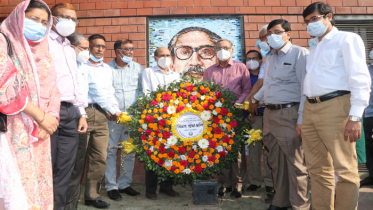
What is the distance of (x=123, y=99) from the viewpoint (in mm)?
4098

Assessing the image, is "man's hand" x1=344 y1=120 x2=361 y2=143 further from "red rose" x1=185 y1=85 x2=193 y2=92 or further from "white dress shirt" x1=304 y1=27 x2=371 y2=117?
"red rose" x1=185 y1=85 x2=193 y2=92

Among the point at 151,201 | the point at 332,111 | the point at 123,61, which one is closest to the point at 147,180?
the point at 151,201

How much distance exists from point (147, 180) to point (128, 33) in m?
2.44

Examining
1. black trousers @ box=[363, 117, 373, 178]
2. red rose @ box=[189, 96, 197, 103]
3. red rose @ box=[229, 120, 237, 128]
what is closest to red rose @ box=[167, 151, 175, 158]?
red rose @ box=[189, 96, 197, 103]

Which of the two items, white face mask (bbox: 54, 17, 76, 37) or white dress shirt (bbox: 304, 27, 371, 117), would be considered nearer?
white dress shirt (bbox: 304, 27, 371, 117)

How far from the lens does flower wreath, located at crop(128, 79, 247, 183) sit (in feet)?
10.6

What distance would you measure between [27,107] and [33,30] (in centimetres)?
59

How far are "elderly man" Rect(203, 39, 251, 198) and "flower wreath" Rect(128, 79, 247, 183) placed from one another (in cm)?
60

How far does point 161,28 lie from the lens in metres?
4.75

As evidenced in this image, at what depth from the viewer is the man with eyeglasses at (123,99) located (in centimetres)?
397

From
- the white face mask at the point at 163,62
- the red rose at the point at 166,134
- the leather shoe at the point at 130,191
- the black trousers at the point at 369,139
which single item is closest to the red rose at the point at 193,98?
the red rose at the point at 166,134

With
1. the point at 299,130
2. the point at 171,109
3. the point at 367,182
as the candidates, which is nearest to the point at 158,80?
the point at 171,109

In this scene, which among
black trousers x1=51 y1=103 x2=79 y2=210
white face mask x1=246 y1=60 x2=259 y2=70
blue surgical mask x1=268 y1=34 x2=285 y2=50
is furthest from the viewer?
white face mask x1=246 y1=60 x2=259 y2=70

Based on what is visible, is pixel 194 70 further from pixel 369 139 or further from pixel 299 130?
pixel 369 139
